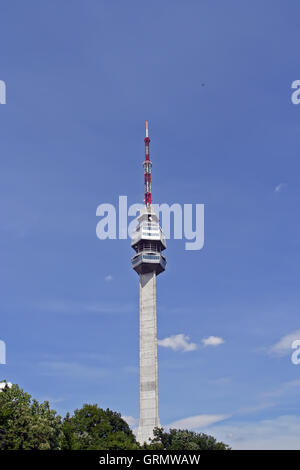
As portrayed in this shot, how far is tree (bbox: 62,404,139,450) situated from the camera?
99.3 meters

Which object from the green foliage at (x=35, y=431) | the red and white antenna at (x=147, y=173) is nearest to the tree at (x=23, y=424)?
the green foliage at (x=35, y=431)

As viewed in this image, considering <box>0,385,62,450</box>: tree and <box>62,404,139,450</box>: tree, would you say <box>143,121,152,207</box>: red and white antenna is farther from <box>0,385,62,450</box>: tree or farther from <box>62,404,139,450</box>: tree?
<box>0,385,62,450</box>: tree

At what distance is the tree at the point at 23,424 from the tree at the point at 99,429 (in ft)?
66.1

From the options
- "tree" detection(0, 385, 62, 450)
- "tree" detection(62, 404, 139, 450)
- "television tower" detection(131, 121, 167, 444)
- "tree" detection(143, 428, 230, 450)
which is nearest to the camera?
"tree" detection(0, 385, 62, 450)

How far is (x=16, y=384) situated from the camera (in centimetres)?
7912

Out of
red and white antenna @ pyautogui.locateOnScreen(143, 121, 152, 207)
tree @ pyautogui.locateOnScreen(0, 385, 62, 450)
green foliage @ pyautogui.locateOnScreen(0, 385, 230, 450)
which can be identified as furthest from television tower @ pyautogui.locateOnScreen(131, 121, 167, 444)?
tree @ pyautogui.locateOnScreen(0, 385, 62, 450)

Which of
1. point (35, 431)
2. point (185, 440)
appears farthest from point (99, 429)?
point (35, 431)

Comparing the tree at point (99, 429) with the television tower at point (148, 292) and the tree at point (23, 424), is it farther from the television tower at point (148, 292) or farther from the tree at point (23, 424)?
the tree at point (23, 424)

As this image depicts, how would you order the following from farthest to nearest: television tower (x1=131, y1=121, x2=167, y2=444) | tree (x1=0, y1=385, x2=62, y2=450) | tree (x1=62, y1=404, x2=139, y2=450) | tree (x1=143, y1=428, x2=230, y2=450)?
television tower (x1=131, y1=121, x2=167, y2=444), tree (x1=143, y1=428, x2=230, y2=450), tree (x1=62, y1=404, x2=139, y2=450), tree (x1=0, y1=385, x2=62, y2=450)

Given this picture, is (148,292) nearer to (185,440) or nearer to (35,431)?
Answer: (185,440)

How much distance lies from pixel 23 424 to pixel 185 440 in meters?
50.2

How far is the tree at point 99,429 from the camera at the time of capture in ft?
326

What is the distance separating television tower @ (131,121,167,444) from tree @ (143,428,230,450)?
16.0 metres

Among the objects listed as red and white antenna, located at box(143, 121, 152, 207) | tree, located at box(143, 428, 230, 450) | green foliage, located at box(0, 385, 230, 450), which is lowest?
tree, located at box(143, 428, 230, 450)
